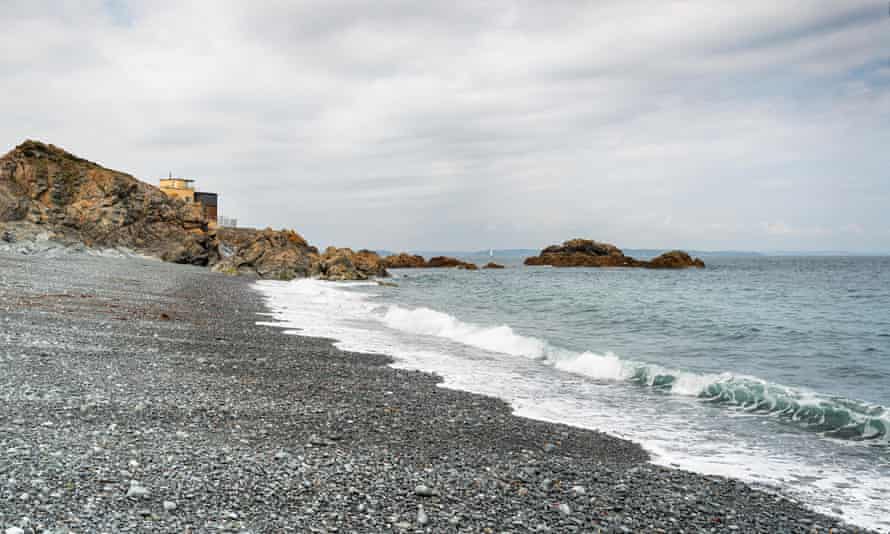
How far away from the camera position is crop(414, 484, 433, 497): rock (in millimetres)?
4777

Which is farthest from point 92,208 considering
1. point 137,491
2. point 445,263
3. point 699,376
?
point 445,263

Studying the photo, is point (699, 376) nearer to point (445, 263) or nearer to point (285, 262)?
point (285, 262)

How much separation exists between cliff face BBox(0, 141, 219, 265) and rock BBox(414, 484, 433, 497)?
4782cm

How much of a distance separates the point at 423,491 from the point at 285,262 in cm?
4826

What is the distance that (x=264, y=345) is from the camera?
12.6 m

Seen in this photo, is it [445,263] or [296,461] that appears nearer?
[296,461]

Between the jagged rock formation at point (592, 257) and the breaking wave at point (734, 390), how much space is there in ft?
301

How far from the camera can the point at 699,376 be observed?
11.3 meters

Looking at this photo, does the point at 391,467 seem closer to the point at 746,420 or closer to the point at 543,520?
the point at 543,520

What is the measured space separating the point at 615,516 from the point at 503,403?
4.29 metres

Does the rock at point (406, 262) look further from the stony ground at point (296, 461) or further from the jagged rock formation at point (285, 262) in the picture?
the stony ground at point (296, 461)

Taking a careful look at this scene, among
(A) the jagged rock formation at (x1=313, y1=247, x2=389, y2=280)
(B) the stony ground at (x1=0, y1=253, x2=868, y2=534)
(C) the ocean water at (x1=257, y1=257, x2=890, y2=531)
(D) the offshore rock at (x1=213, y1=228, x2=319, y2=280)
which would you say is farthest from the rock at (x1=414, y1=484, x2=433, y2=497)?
(A) the jagged rock formation at (x1=313, y1=247, x2=389, y2=280)

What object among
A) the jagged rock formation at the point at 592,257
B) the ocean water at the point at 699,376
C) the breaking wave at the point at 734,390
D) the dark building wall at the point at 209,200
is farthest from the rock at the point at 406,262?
the breaking wave at the point at 734,390

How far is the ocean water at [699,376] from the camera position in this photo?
685 centimetres
